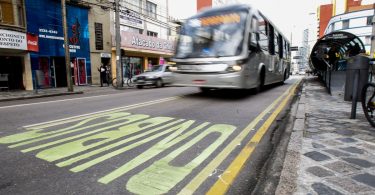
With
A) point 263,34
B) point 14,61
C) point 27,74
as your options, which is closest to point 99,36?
point 27,74

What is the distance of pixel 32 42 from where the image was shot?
1562 centimetres

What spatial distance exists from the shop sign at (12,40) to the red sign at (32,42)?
14.0 inches

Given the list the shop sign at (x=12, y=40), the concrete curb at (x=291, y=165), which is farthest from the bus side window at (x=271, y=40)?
the shop sign at (x=12, y=40)

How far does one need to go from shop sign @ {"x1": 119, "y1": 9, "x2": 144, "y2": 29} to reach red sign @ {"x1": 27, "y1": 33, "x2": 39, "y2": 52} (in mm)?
8385

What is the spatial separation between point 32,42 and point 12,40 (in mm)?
1512

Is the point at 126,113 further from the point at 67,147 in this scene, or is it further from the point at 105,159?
the point at 105,159

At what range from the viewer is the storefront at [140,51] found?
22891 millimetres

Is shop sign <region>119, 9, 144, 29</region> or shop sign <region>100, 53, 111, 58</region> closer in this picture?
shop sign <region>100, 53, 111, 58</region>

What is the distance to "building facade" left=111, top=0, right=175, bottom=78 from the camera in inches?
911

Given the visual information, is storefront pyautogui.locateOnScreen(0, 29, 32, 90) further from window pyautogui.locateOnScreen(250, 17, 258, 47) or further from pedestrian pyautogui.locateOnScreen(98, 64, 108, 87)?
window pyautogui.locateOnScreen(250, 17, 258, 47)

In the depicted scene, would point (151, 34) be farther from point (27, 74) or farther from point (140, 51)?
point (27, 74)

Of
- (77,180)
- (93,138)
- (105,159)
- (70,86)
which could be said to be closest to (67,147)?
(93,138)

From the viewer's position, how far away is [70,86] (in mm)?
14320

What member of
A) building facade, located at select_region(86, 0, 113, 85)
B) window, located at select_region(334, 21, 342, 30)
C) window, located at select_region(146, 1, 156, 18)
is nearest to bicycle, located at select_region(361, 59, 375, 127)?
building facade, located at select_region(86, 0, 113, 85)
